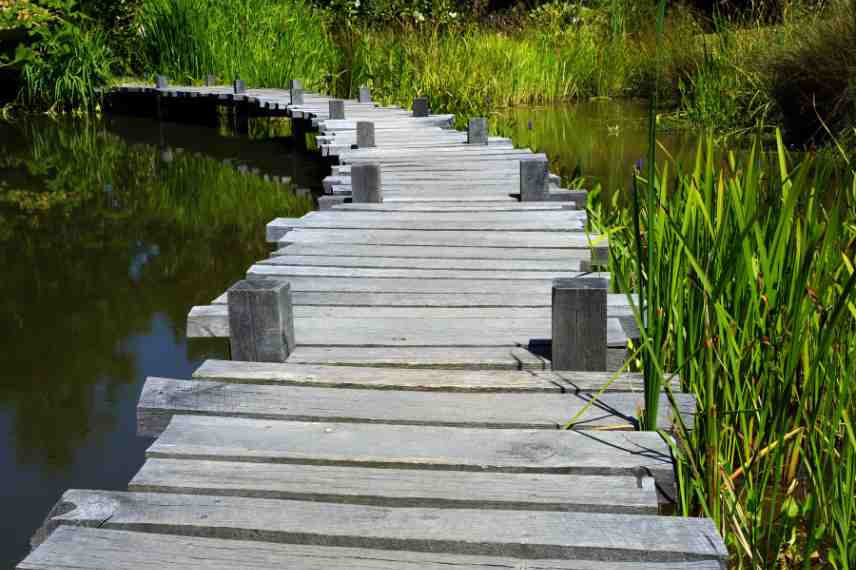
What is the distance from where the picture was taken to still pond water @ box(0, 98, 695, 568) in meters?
3.67

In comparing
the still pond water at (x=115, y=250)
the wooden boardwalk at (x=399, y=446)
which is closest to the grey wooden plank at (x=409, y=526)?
the wooden boardwalk at (x=399, y=446)

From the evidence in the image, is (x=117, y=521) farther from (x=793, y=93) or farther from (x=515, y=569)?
(x=793, y=93)

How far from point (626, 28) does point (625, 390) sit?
1165 cm

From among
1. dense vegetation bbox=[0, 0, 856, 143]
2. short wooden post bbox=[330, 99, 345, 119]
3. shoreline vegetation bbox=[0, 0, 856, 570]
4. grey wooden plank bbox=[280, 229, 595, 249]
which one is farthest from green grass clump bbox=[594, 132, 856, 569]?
dense vegetation bbox=[0, 0, 856, 143]

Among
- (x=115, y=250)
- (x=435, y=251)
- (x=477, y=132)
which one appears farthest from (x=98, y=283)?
(x=477, y=132)

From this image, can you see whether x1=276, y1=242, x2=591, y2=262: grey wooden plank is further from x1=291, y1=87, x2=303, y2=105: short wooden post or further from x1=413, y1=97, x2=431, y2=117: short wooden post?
x1=291, y1=87, x2=303, y2=105: short wooden post

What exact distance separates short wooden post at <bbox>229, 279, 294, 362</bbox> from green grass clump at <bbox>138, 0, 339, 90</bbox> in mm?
10181

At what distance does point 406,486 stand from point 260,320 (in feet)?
2.78

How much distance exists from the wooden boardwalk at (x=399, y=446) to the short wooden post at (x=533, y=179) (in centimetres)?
108

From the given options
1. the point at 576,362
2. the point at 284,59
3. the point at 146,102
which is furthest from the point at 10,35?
the point at 576,362

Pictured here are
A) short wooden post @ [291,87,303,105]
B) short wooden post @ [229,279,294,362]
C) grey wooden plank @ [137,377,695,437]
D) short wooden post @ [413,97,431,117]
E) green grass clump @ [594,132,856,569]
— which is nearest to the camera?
green grass clump @ [594,132,856,569]

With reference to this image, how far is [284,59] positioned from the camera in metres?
12.7

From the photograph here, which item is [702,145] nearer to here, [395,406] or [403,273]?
[403,273]

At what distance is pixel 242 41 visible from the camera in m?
12.7
